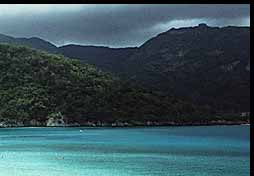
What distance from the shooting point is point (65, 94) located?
54.0 m

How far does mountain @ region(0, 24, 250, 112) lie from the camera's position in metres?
58.3

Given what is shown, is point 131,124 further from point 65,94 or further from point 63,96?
point 63,96

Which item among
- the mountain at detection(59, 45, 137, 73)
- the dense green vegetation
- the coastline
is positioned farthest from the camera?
the mountain at detection(59, 45, 137, 73)

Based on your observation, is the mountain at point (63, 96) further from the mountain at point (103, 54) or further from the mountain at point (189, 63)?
the mountain at point (103, 54)

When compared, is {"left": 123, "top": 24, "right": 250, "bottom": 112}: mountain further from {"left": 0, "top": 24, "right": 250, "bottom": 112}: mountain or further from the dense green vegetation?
the dense green vegetation

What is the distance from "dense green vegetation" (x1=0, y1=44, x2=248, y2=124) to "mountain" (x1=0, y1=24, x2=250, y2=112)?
11.2 ft

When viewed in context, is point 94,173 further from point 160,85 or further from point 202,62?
point 202,62

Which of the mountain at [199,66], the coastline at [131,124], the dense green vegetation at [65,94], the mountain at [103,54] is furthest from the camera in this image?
the mountain at [103,54]

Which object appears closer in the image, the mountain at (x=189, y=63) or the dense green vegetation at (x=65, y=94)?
the dense green vegetation at (x=65, y=94)

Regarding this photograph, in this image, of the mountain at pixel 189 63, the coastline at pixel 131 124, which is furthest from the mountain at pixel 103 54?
the coastline at pixel 131 124

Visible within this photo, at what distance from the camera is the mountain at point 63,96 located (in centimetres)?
5191

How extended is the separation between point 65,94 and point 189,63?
24.3 metres

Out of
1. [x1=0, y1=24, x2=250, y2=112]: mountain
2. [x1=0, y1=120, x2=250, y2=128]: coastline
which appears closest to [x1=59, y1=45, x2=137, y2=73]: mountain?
[x1=0, y1=24, x2=250, y2=112]: mountain
